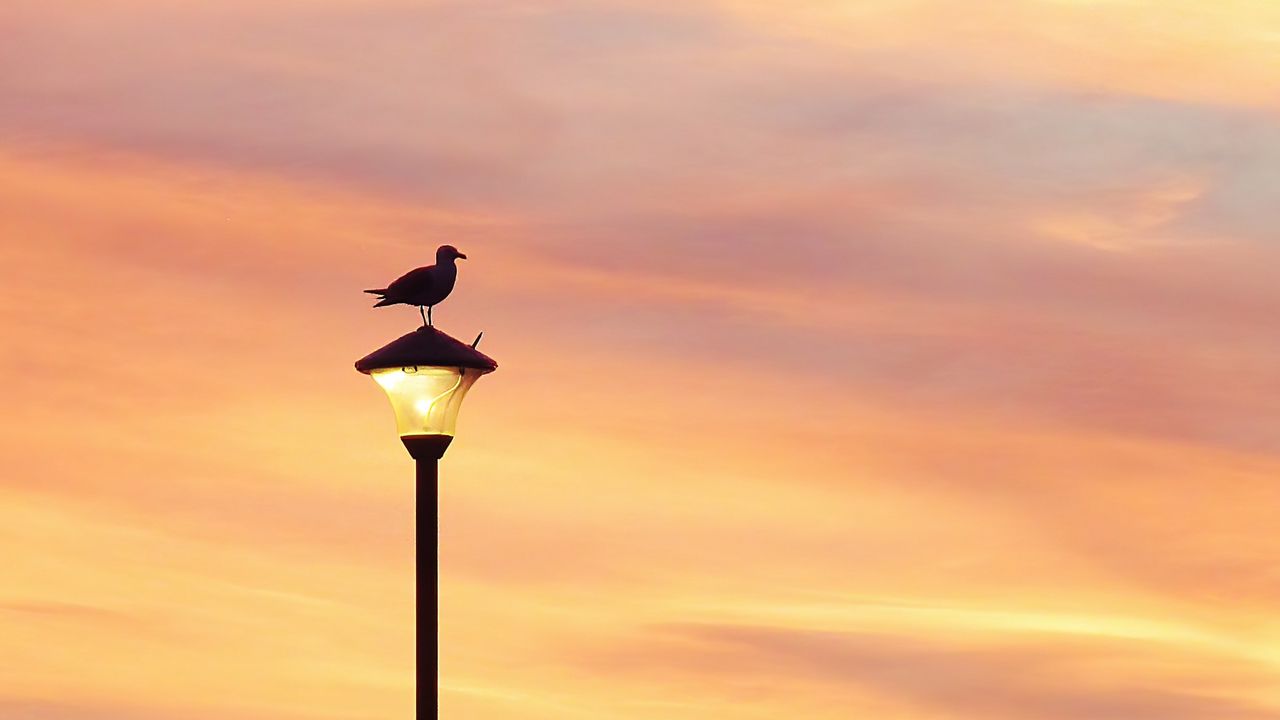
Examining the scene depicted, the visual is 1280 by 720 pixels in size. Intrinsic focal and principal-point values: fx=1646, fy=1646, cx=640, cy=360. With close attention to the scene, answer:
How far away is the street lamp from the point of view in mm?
12555

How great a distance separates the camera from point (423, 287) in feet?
45.6

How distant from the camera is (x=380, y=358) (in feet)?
41.5

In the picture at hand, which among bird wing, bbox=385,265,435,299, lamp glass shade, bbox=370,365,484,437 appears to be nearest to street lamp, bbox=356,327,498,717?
lamp glass shade, bbox=370,365,484,437

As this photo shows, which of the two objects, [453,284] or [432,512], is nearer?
[432,512]

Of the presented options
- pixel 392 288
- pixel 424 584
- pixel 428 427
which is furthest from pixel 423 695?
pixel 392 288

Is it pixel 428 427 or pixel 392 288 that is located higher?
pixel 392 288

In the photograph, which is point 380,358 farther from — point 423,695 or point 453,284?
point 423,695

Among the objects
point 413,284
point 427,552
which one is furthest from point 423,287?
point 427,552

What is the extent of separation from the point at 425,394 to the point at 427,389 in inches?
1.8

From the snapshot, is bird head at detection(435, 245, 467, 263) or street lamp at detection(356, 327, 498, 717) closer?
street lamp at detection(356, 327, 498, 717)

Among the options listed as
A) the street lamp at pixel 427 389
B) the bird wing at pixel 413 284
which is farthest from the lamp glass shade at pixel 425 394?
the bird wing at pixel 413 284

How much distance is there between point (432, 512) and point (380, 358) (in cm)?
125

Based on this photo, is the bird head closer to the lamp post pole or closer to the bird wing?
the bird wing

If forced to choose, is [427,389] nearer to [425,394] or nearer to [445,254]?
[425,394]
